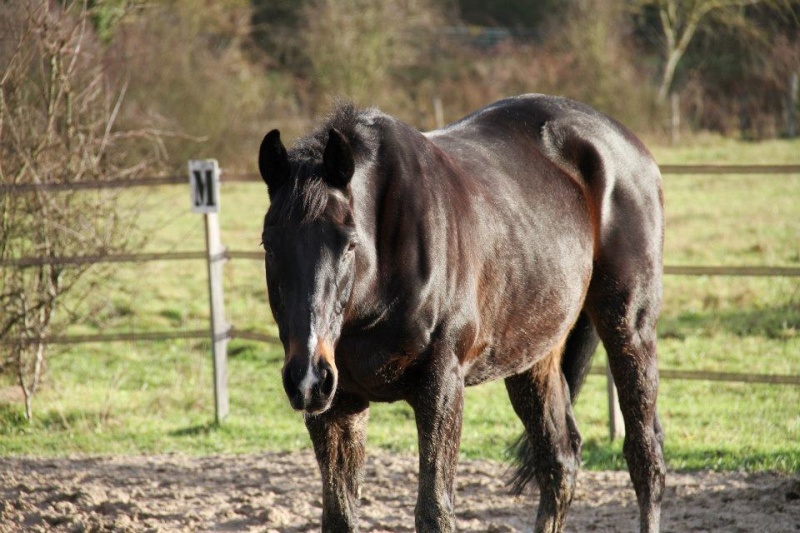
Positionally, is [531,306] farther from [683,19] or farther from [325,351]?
[683,19]

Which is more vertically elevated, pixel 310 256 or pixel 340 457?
pixel 310 256

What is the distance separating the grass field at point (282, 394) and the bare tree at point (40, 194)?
1.12 feet

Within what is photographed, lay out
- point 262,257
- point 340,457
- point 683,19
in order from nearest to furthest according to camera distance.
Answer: point 340,457, point 262,257, point 683,19

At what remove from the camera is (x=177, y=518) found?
14.7ft

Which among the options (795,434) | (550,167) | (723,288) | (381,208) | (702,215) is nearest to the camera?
(381,208)

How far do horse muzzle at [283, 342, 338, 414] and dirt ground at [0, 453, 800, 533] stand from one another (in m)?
1.87

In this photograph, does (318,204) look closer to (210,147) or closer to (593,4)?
(210,147)

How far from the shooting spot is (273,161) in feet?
10.0

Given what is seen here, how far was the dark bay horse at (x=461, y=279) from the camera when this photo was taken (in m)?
2.93

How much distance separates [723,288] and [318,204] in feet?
24.1

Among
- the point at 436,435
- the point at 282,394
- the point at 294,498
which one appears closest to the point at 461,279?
the point at 436,435

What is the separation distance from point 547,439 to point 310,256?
6.00ft

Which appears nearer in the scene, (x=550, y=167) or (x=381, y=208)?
(x=381, y=208)

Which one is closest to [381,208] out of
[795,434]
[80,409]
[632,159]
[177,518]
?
[632,159]
